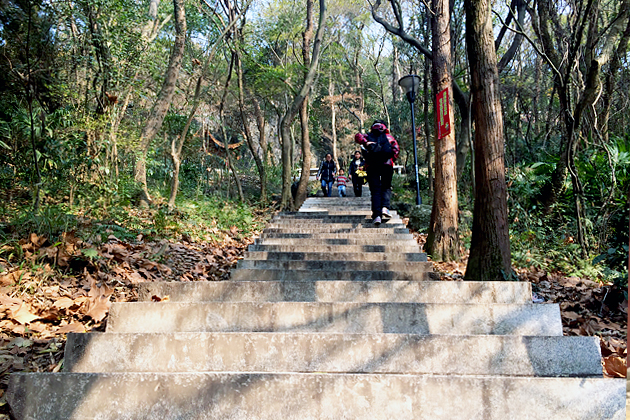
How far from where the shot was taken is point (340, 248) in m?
6.53

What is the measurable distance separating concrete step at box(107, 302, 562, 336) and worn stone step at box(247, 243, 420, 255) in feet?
9.06

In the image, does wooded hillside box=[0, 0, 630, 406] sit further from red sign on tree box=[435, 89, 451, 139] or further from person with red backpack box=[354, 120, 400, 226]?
person with red backpack box=[354, 120, 400, 226]

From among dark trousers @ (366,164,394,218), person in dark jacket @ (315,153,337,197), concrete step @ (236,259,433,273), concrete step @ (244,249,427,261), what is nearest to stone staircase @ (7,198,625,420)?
concrete step @ (236,259,433,273)

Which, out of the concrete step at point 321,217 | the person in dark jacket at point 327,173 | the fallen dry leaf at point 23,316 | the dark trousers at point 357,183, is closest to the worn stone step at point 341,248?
the concrete step at point 321,217

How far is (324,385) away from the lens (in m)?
2.40

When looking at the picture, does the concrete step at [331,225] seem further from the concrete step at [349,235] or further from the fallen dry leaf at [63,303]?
the fallen dry leaf at [63,303]

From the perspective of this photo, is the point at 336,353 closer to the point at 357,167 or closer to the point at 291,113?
the point at 291,113

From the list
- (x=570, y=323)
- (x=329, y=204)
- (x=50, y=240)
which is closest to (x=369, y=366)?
(x=570, y=323)

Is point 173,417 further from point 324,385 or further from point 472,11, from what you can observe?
point 472,11

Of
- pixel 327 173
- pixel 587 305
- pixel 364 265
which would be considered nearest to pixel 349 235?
pixel 364 265

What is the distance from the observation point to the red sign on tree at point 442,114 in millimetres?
7875

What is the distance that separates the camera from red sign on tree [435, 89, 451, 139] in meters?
7.88

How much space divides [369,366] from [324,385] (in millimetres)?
537

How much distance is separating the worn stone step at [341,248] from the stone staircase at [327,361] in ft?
7.12
